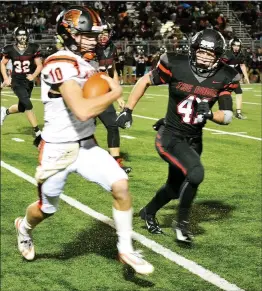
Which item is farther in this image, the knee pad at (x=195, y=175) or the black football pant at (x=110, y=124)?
the black football pant at (x=110, y=124)

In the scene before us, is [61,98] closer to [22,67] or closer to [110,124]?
[110,124]

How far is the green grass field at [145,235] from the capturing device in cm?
614

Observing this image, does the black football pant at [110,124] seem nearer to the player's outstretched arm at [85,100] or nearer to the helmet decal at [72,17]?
the player's outstretched arm at [85,100]

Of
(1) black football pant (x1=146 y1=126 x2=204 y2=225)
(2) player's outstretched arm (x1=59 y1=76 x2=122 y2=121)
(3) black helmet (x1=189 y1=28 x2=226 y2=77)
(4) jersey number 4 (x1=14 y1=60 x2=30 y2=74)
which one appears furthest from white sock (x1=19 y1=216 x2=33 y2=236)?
(4) jersey number 4 (x1=14 y1=60 x2=30 y2=74)

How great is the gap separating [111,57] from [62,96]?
488 centimetres

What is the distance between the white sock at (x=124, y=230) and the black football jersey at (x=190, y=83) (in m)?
0.97

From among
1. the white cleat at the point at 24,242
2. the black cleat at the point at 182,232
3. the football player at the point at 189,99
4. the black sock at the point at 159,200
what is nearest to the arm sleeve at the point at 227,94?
the football player at the point at 189,99

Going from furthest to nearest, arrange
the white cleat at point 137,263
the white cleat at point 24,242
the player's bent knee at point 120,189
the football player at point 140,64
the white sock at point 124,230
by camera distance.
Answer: the football player at point 140,64, the white cleat at point 24,242, the player's bent knee at point 120,189, the white sock at point 124,230, the white cleat at point 137,263

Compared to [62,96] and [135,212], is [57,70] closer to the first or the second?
[62,96]

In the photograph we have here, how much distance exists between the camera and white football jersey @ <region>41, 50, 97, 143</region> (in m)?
4.11

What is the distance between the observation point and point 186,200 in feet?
17.0

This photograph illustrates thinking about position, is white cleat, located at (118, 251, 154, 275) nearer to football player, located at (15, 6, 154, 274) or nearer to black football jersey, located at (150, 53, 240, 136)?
football player, located at (15, 6, 154, 274)

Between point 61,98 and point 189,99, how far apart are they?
107cm

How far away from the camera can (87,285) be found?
20.0 feet
